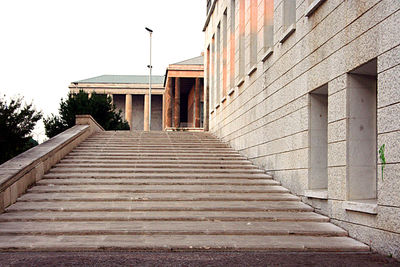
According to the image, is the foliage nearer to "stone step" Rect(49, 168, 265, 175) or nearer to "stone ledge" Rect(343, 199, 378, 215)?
"stone ledge" Rect(343, 199, 378, 215)

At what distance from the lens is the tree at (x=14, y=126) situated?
590 inches

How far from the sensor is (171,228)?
8820mm

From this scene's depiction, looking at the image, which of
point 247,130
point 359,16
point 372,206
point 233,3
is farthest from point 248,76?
point 372,206

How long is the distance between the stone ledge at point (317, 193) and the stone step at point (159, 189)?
1438 millimetres

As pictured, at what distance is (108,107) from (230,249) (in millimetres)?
A: 26766

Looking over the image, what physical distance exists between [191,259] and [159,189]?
508 cm

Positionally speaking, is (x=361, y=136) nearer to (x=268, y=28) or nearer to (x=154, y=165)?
(x=268, y=28)

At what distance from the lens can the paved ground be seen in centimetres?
671

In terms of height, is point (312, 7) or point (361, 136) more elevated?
point (312, 7)

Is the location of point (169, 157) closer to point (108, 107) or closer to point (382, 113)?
point (382, 113)

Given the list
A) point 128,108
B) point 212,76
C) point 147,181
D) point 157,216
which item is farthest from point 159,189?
point 128,108

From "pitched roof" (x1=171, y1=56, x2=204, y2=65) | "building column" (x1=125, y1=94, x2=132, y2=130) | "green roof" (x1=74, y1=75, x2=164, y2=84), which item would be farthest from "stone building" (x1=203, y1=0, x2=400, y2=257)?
"green roof" (x1=74, y1=75, x2=164, y2=84)

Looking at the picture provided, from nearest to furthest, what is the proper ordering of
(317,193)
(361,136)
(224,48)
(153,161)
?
(361,136) → (317,193) → (153,161) → (224,48)

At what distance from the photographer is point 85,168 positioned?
14.2m
